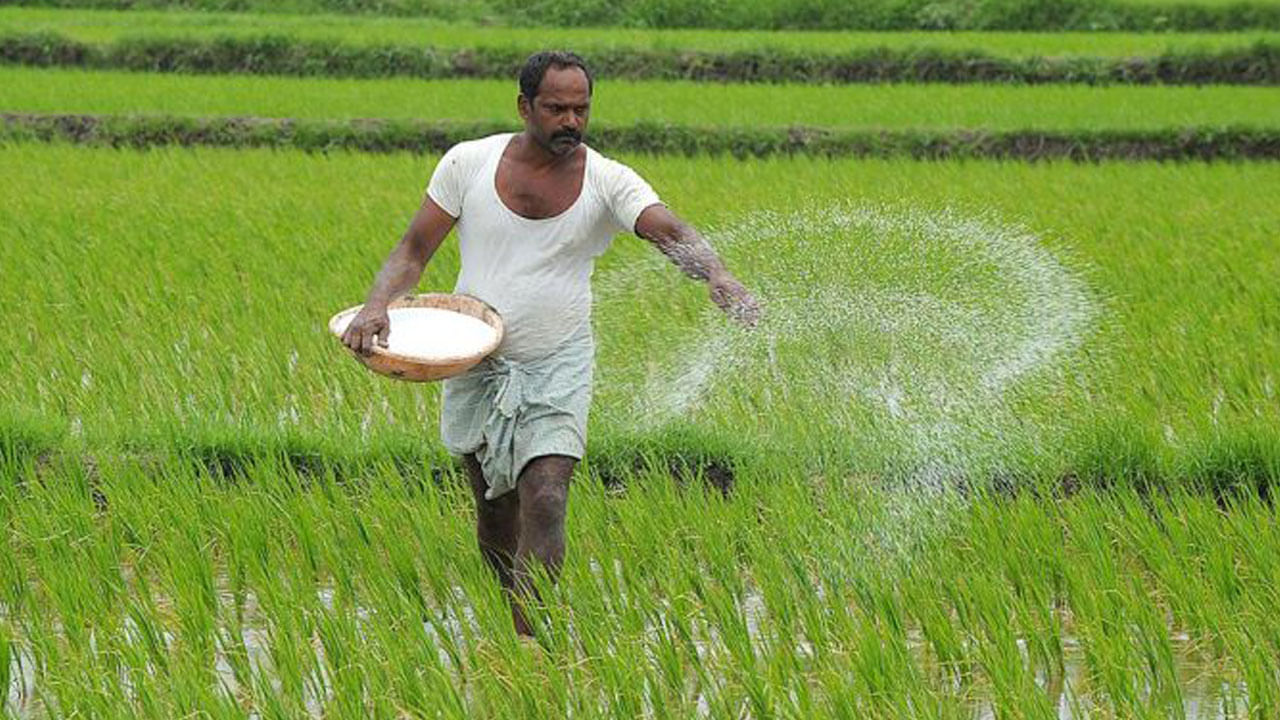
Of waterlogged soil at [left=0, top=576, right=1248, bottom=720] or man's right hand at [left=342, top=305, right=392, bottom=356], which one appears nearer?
waterlogged soil at [left=0, top=576, right=1248, bottom=720]

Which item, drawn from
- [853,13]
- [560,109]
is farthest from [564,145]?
[853,13]

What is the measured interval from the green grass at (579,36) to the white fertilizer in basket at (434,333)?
11.2 m

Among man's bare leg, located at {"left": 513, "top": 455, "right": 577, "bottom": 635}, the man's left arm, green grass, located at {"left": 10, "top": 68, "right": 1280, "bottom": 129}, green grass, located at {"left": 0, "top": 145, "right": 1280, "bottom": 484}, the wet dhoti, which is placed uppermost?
the man's left arm

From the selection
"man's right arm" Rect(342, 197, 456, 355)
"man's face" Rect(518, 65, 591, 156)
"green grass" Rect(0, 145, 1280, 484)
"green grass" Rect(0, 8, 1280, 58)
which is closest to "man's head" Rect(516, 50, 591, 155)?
"man's face" Rect(518, 65, 591, 156)

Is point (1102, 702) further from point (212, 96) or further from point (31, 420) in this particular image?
point (212, 96)

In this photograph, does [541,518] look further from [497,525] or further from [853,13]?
[853,13]

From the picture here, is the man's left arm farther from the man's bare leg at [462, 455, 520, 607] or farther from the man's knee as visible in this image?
the man's bare leg at [462, 455, 520, 607]

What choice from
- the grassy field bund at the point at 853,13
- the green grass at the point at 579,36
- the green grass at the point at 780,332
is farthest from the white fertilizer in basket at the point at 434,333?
the grassy field bund at the point at 853,13

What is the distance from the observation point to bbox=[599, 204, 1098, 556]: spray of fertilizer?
206 inches

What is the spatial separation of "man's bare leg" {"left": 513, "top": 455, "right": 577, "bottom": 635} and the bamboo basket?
0.22 metres

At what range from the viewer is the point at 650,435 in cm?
525

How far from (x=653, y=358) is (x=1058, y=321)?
124 centimetres

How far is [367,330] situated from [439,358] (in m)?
0.17

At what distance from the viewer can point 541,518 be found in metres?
3.85
